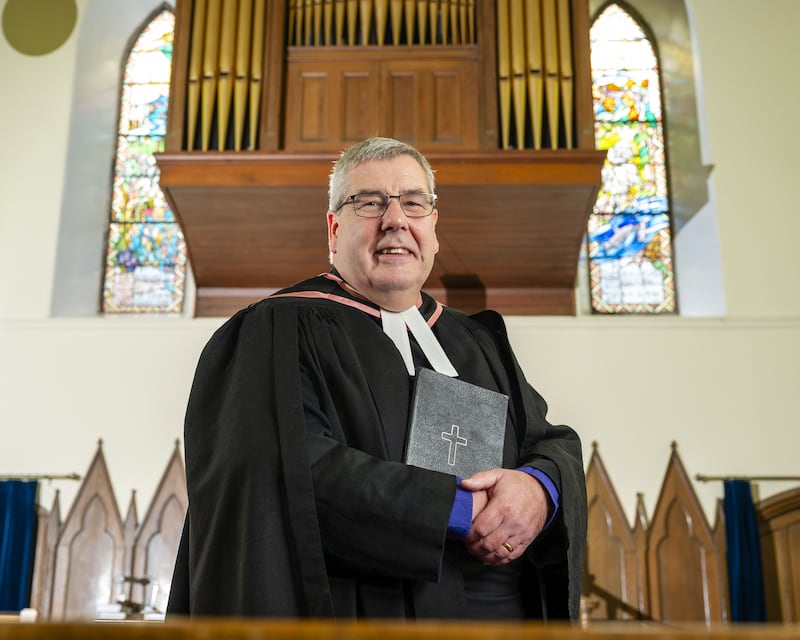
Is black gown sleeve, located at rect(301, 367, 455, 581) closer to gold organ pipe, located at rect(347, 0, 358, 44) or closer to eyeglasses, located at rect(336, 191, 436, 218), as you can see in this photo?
eyeglasses, located at rect(336, 191, 436, 218)

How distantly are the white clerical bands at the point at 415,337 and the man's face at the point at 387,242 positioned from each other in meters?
0.03

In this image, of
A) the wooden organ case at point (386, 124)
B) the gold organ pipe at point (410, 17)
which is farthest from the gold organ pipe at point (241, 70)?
the gold organ pipe at point (410, 17)

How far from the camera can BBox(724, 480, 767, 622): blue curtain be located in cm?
645

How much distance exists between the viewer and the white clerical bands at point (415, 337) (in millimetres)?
2379

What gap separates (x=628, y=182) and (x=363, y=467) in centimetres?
734

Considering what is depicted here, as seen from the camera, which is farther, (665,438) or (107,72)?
(107,72)

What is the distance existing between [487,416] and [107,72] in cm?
789

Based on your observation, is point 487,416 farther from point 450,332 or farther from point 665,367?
point 665,367

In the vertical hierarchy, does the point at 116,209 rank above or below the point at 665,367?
above

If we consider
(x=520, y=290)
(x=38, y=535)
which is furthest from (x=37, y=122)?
(x=520, y=290)

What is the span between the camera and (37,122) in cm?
840

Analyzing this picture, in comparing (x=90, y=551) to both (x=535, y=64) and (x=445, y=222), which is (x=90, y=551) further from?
(x=535, y=64)

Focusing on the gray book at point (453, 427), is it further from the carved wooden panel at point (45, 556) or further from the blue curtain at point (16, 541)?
the blue curtain at point (16, 541)

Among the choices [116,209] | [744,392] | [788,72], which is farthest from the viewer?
[116,209]
